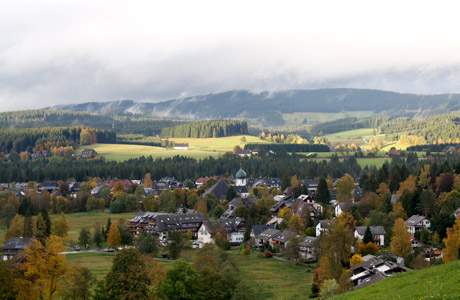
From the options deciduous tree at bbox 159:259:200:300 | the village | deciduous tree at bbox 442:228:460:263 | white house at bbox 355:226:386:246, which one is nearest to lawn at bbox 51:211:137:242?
the village

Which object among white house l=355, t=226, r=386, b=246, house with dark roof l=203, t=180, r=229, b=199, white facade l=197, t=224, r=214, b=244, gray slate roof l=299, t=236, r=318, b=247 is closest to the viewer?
gray slate roof l=299, t=236, r=318, b=247

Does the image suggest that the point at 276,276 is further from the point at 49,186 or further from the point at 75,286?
the point at 49,186

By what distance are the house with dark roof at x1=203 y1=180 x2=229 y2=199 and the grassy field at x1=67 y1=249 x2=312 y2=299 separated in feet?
140

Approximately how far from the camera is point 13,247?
211 ft

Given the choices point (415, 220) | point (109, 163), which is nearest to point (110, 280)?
point (415, 220)

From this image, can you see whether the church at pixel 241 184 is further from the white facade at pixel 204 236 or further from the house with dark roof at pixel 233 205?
the white facade at pixel 204 236

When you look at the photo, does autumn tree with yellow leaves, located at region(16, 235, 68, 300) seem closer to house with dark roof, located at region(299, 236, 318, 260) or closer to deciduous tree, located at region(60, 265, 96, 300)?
deciduous tree, located at region(60, 265, 96, 300)

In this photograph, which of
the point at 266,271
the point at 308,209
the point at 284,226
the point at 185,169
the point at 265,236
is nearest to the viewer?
the point at 266,271

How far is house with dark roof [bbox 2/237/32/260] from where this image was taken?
6303cm

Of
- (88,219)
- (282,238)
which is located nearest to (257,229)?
(282,238)

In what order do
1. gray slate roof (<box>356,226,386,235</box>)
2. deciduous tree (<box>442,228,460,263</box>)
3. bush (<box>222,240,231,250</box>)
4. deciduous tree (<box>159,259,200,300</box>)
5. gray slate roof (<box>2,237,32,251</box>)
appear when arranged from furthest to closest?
bush (<box>222,240,231,250</box>) < gray slate roof (<box>356,226,386,235</box>) < gray slate roof (<box>2,237,32,251</box>) < deciduous tree (<box>442,228,460,263</box>) < deciduous tree (<box>159,259,200,300</box>)

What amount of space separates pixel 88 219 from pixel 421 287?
84.4 meters

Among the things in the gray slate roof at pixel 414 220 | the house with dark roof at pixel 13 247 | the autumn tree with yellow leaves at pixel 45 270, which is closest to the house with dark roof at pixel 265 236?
the gray slate roof at pixel 414 220

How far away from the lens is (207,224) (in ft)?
259
